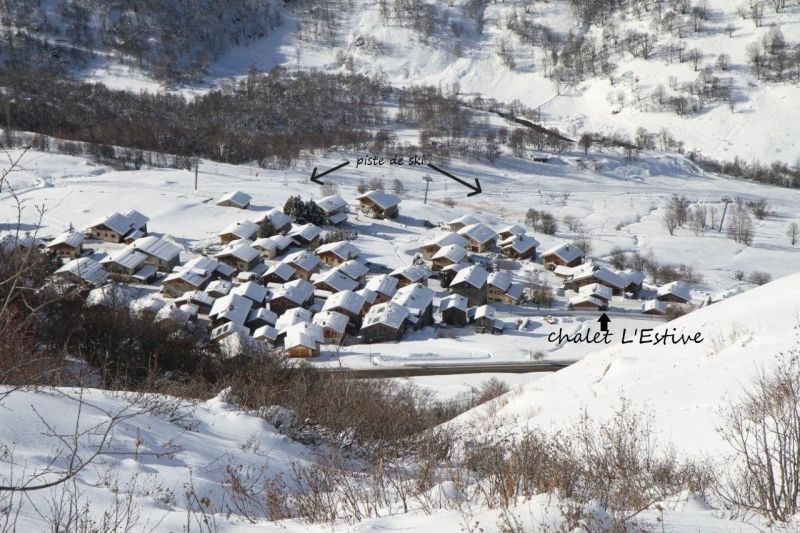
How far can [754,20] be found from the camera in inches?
Result: 3600

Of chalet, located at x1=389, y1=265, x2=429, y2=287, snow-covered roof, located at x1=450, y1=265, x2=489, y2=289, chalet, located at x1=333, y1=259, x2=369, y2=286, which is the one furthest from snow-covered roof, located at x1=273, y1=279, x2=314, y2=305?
snow-covered roof, located at x1=450, y1=265, x2=489, y2=289

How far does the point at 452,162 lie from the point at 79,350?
53.0 m

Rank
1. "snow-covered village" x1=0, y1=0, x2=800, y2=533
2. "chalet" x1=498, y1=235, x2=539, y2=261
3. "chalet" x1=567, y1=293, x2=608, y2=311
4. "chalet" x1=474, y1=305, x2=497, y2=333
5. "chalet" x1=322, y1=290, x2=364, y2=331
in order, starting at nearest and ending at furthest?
1. "snow-covered village" x1=0, y1=0, x2=800, y2=533
2. "chalet" x1=474, y1=305, x2=497, y2=333
3. "chalet" x1=322, y1=290, x2=364, y2=331
4. "chalet" x1=567, y1=293, x2=608, y2=311
5. "chalet" x1=498, y1=235, x2=539, y2=261

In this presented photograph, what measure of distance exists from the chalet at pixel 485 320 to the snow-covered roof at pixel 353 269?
6874mm

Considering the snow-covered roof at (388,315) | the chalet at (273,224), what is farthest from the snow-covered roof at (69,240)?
the snow-covered roof at (388,315)

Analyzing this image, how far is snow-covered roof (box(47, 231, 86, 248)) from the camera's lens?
97.4 feet

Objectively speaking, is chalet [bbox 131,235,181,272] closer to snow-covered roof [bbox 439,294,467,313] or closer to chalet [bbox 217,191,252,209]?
chalet [bbox 217,191,252,209]

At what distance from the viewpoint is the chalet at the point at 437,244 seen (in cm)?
3406

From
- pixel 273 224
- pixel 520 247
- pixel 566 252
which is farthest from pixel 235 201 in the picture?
pixel 566 252

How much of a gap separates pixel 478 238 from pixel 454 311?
37.0 ft

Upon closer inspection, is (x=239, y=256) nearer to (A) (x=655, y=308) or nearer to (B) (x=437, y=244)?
(B) (x=437, y=244)

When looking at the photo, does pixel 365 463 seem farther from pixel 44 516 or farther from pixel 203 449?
pixel 44 516

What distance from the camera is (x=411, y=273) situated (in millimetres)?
29578

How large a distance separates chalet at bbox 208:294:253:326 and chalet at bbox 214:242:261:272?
19.1 feet
